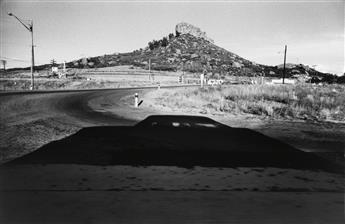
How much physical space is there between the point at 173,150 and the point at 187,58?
441 feet

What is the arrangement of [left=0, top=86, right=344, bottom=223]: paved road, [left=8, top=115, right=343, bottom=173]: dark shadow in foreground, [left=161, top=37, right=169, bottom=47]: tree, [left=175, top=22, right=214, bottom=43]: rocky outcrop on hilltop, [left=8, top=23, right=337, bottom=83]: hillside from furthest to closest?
[left=175, top=22, right=214, bottom=43]: rocky outcrop on hilltop, [left=161, top=37, right=169, bottom=47]: tree, [left=8, top=23, right=337, bottom=83]: hillside, [left=8, top=115, right=343, bottom=173]: dark shadow in foreground, [left=0, top=86, right=344, bottom=223]: paved road

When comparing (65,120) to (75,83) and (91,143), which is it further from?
(75,83)

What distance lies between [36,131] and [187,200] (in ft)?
22.6

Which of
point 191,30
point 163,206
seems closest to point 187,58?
point 191,30

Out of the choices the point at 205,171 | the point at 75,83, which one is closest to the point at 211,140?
the point at 205,171

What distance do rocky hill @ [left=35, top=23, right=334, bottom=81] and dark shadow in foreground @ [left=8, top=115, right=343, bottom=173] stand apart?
108085 millimetres

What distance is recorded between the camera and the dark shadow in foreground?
21.2 ft

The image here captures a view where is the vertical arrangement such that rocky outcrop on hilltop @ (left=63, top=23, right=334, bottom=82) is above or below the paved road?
above

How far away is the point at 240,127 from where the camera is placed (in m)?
11.6

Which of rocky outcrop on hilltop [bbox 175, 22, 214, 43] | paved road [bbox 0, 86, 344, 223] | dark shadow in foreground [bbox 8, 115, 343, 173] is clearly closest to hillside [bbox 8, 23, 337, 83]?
rocky outcrop on hilltop [bbox 175, 22, 214, 43]

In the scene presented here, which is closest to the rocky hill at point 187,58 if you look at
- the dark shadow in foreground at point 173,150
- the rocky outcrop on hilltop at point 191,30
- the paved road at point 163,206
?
the rocky outcrop on hilltop at point 191,30

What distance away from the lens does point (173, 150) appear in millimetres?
7488

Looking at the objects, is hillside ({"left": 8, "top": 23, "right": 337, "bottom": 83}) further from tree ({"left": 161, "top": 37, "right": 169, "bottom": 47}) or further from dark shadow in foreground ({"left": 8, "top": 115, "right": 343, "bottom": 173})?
dark shadow in foreground ({"left": 8, "top": 115, "right": 343, "bottom": 173})

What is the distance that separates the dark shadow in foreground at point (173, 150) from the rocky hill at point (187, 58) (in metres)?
108
